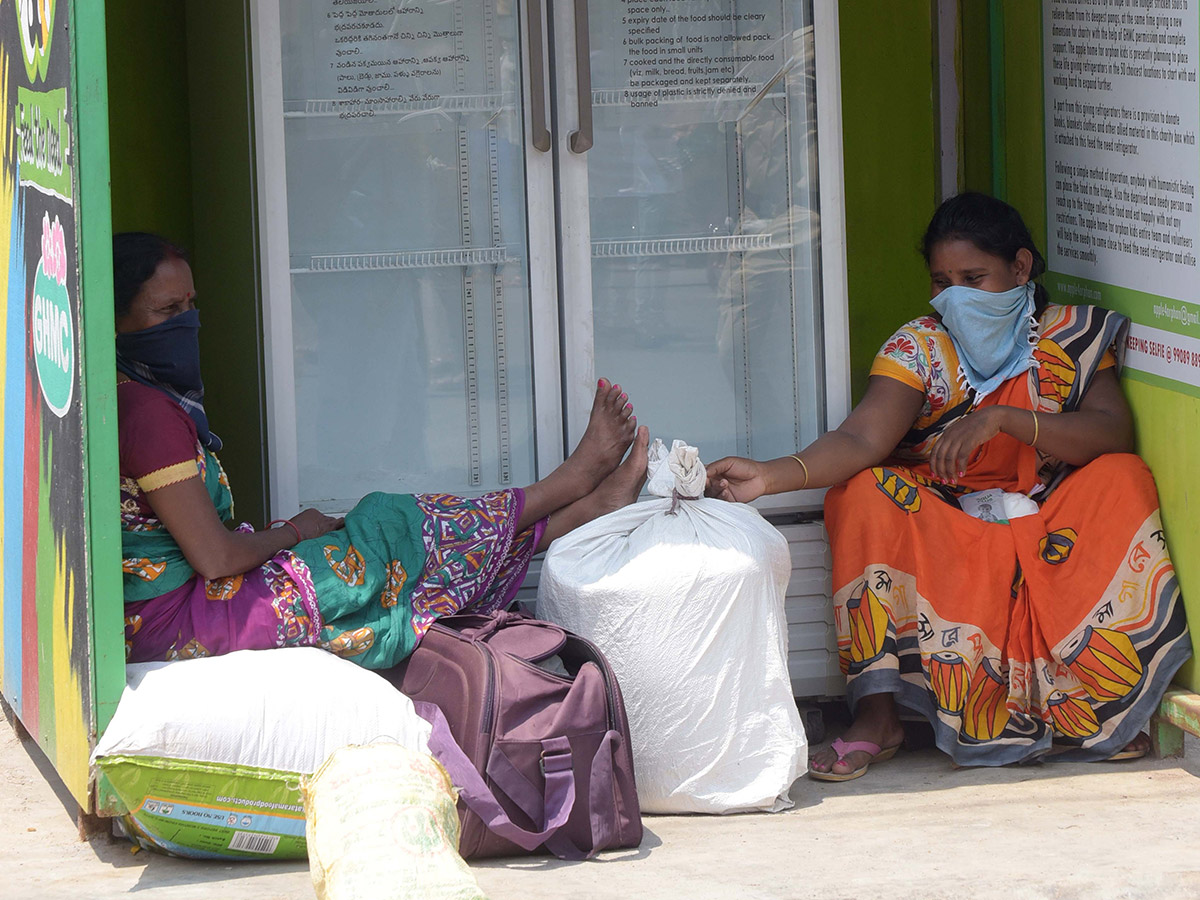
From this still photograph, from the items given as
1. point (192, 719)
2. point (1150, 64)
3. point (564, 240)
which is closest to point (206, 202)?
point (564, 240)

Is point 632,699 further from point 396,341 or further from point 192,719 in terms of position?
point 396,341

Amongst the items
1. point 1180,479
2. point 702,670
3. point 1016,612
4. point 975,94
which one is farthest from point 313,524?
point 975,94

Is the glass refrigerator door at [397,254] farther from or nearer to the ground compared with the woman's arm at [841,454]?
farther from the ground

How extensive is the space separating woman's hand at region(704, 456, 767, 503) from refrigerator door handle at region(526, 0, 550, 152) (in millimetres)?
853

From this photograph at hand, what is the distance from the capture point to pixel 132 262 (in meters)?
2.85

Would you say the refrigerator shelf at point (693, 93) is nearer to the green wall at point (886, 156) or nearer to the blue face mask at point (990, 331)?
the green wall at point (886, 156)

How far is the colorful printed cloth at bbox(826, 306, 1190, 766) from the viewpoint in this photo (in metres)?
3.08

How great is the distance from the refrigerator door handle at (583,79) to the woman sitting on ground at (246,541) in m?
0.78

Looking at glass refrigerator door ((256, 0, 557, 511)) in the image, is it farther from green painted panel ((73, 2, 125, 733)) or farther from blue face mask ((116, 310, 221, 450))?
green painted panel ((73, 2, 125, 733))

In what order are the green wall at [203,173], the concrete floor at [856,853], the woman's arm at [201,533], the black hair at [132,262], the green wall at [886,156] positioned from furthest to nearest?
the green wall at [886,156], the green wall at [203,173], the black hair at [132,262], the woman's arm at [201,533], the concrete floor at [856,853]

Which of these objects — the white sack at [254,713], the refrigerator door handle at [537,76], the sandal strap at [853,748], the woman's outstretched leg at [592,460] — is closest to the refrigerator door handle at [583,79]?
the refrigerator door handle at [537,76]

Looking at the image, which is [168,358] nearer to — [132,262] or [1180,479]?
[132,262]

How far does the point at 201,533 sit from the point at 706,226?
153 centimetres

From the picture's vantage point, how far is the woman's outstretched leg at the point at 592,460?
3.25 meters
